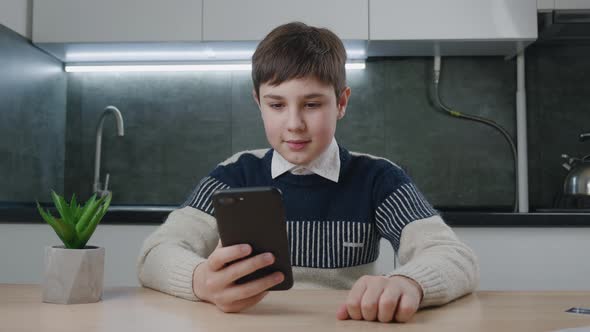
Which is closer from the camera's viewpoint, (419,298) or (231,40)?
(419,298)

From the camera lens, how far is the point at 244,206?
0.73 meters

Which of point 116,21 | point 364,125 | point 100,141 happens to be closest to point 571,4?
point 364,125

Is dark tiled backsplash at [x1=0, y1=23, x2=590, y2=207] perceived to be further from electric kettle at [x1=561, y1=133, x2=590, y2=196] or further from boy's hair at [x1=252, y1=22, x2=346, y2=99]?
boy's hair at [x1=252, y1=22, x2=346, y2=99]

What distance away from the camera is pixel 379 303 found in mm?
698

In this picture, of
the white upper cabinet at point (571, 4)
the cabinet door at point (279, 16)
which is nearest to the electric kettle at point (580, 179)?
the white upper cabinet at point (571, 4)

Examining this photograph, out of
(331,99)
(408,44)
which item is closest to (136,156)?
(408,44)

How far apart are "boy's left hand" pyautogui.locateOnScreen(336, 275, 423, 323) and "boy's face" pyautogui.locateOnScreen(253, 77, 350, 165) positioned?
38cm

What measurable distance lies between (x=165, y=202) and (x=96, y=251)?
1634mm

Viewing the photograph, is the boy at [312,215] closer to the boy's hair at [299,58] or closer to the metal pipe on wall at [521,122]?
the boy's hair at [299,58]

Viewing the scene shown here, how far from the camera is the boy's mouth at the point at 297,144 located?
1060mm

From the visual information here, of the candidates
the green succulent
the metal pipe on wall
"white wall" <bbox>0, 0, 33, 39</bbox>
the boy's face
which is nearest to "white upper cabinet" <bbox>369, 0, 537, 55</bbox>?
the metal pipe on wall

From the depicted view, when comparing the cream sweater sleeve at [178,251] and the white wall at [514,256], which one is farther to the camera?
the white wall at [514,256]

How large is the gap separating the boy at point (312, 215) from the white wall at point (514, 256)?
2.15 feet

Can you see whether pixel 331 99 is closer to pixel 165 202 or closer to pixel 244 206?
pixel 244 206
